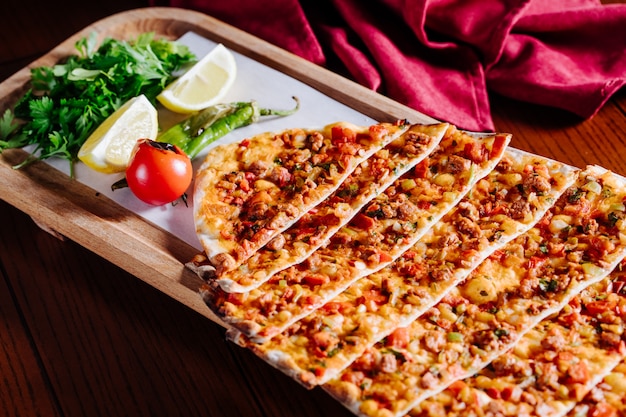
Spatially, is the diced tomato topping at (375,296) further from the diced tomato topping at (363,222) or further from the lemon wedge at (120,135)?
the lemon wedge at (120,135)

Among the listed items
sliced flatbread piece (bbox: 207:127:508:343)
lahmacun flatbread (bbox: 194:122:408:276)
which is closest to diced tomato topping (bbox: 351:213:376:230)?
sliced flatbread piece (bbox: 207:127:508:343)

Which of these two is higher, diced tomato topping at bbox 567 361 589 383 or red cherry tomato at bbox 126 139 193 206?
red cherry tomato at bbox 126 139 193 206

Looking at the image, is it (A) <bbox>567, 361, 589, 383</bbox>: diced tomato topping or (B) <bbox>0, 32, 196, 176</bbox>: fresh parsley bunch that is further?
(B) <bbox>0, 32, 196, 176</bbox>: fresh parsley bunch

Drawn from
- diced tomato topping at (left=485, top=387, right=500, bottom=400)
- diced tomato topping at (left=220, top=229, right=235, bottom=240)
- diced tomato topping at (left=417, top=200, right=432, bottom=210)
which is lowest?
diced tomato topping at (left=485, top=387, right=500, bottom=400)

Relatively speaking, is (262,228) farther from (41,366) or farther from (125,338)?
(41,366)

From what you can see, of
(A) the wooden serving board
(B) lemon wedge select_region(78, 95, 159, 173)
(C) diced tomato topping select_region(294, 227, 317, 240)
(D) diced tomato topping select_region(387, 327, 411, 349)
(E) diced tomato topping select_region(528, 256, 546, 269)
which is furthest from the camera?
(B) lemon wedge select_region(78, 95, 159, 173)

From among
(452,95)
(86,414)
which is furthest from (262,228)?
(452,95)

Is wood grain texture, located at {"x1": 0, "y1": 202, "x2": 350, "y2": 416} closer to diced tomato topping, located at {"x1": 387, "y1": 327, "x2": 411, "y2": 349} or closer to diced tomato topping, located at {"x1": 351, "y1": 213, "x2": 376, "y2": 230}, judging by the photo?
diced tomato topping, located at {"x1": 387, "y1": 327, "x2": 411, "y2": 349}

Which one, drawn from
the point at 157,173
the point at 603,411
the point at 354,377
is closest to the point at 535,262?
the point at 603,411

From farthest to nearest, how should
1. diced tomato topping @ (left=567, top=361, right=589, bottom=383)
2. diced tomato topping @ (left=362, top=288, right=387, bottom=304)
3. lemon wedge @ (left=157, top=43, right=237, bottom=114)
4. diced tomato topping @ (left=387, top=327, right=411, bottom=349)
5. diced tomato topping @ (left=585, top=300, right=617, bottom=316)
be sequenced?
lemon wedge @ (left=157, top=43, right=237, bottom=114), diced tomato topping @ (left=362, top=288, right=387, bottom=304), diced tomato topping @ (left=585, top=300, right=617, bottom=316), diced tomato topping @ (left=387, top=327, right=411, bottom=349), diced tomato topping @ (left=567, top=361, right=589, bottom=383)
